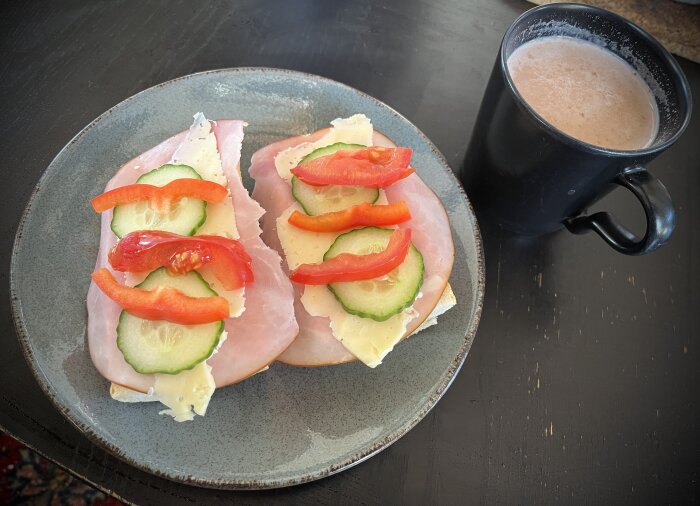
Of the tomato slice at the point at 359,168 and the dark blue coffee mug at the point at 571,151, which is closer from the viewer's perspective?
the dark blue coffee mug at the point at 571,151

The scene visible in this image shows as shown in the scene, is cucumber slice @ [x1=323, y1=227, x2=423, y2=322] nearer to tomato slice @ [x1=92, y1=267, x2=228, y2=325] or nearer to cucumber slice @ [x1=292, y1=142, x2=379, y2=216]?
cucumber slice @ [x1=292, y1=142, x2=379, y2=216]

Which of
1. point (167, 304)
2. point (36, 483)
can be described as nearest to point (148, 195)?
point (167, 304)

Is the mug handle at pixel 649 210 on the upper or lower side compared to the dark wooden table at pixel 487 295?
upper

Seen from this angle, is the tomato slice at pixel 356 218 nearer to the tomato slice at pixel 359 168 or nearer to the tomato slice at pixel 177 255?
the tomato slice at pixel 359 168

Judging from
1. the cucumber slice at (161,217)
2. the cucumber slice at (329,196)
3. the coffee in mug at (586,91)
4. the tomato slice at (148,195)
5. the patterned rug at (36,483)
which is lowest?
the patterned rug at (36,483)

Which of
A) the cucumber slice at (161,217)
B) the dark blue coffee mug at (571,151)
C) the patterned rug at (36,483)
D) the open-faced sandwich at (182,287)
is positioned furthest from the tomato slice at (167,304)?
the patterned rug at (36,483)

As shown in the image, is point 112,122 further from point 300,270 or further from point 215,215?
point 300,270
